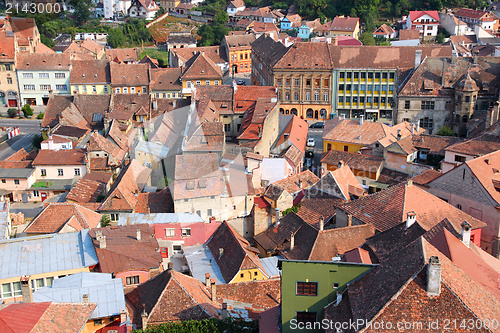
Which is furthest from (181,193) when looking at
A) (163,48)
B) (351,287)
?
(163,48)

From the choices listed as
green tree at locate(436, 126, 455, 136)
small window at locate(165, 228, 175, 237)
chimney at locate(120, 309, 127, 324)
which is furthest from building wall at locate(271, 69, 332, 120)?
chimney at locate(120, 309, 127, 324)

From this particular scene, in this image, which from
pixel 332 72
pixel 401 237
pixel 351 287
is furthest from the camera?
pixel 332 72

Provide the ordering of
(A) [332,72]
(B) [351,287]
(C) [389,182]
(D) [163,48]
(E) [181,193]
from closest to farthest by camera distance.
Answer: (B) [351,287] < (E) [181,193] < (C) [389,182] < (A) [332,72] < (D) [163,48]

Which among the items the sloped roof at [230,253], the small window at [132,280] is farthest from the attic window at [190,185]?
the small window at [132,280]

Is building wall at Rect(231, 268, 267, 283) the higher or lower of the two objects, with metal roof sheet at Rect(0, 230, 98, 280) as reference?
lower

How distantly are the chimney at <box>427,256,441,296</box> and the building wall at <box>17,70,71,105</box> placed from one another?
7429 cm

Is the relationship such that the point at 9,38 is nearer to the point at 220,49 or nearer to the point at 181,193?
the point at 220,49

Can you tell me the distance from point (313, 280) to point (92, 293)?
13.3 meters

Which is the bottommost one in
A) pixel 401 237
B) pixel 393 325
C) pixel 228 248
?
pixel 228 248

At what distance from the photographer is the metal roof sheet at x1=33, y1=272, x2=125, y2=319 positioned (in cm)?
3219

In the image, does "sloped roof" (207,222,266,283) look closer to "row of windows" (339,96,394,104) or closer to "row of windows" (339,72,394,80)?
"row of windows" (339,96,394,104)

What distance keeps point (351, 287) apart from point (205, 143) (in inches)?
1325

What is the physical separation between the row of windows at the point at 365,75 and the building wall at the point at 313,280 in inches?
2227

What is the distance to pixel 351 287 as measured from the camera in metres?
26.0
